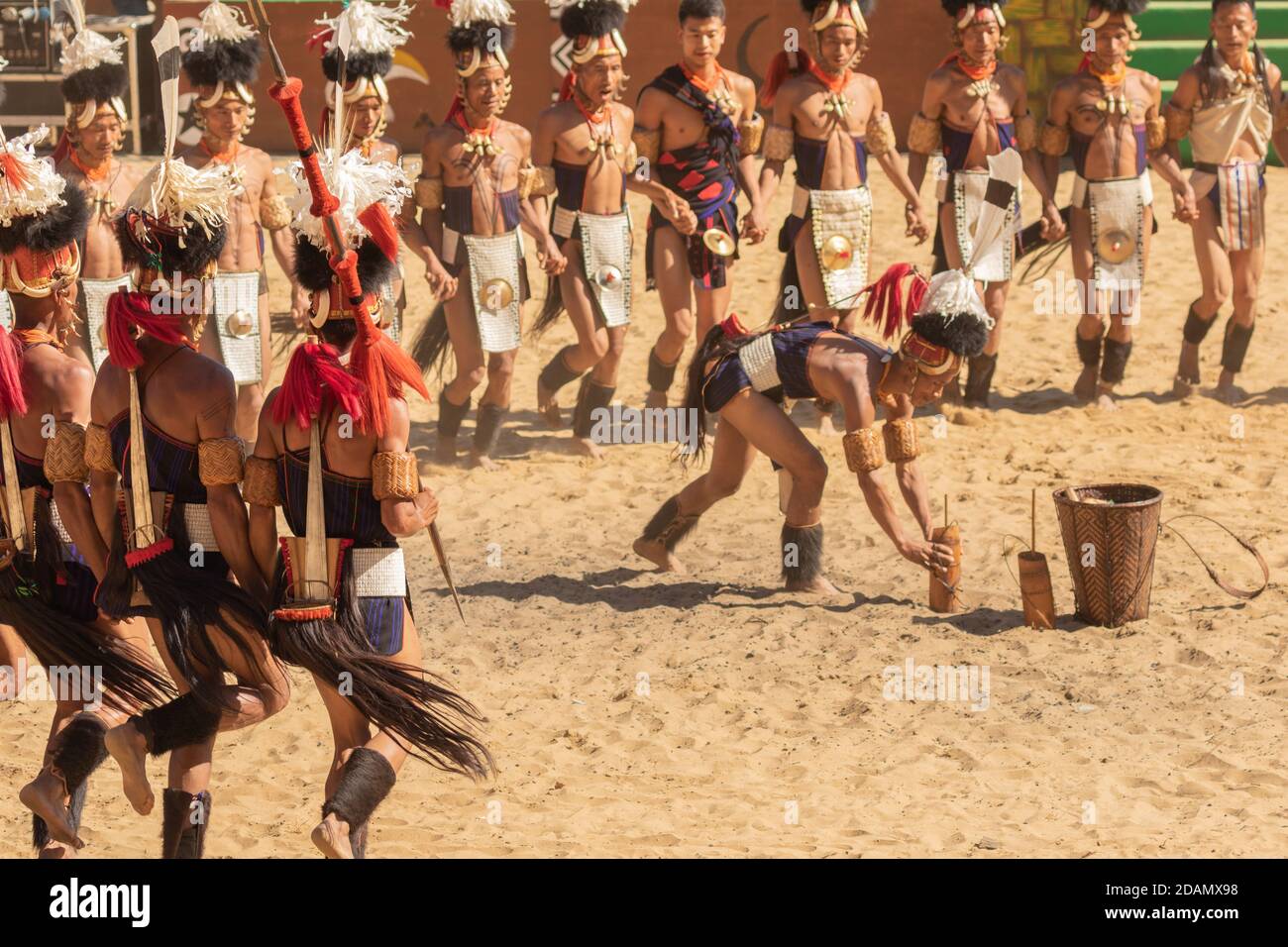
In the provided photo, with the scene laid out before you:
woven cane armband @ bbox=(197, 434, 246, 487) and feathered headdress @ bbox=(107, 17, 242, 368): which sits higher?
feathered headdress @ bbox=(107, 17, 242, 368)

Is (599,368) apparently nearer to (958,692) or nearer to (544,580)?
(544,580)

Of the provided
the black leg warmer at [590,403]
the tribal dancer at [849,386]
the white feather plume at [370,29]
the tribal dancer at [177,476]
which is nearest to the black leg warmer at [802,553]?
the tribal dancer at [849,386]

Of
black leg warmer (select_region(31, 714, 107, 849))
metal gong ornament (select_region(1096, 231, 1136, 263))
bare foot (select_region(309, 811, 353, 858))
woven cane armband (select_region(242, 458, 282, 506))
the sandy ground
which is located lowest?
the sandy ground

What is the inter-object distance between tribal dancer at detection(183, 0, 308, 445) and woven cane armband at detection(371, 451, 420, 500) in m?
3.72

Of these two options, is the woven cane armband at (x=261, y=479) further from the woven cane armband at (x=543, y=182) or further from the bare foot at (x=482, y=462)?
the bare foot at (x=482, y=462)

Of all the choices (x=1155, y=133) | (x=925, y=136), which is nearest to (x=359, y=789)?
(x=925, y=136)

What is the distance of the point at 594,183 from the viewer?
10016 millimetres

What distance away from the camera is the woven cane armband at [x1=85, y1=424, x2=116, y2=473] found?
554cm

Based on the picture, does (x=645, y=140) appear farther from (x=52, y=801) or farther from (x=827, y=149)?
(x=52, y=801)

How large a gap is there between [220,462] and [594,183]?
4.95m

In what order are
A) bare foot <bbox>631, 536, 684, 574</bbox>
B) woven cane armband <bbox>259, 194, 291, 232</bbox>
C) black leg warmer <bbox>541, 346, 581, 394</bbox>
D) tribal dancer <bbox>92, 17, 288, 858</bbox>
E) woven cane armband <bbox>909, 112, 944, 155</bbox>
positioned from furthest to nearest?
black leg warmer <bbox>541, 346, 581, 394</bbox>, woven cane armband <bbox>909, 112, 944, 155</bbox>, woven cane armband <bbox>259, 194, 291, 232</bbox>, bare foot <bbox>631, 536, 684, 574</bbox>, tribal dancer <bbox>92, 17, 288, 858</bbox>

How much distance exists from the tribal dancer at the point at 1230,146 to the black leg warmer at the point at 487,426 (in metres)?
3.98

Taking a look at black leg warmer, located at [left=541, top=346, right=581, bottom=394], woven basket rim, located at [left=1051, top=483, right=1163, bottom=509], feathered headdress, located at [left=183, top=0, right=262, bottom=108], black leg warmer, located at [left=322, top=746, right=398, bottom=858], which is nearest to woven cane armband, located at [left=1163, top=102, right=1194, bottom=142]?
woven basket rim, located at [left=1051, top=483, right=1163, bottom=509]

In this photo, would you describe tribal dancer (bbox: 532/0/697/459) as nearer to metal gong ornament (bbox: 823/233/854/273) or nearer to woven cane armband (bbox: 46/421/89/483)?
metal gong ornament (bbox: 823/233/854/273)
